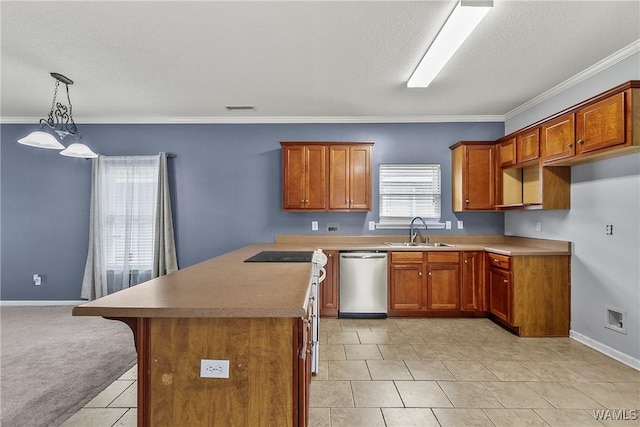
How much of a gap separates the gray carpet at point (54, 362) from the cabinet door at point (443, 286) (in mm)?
3246

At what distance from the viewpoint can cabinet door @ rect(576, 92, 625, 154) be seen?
2393 mm

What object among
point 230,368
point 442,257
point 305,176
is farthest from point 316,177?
point 230,368

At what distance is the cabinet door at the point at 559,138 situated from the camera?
288cm

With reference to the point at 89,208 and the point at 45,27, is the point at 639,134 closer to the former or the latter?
the point at 45,27

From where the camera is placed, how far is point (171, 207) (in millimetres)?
4508

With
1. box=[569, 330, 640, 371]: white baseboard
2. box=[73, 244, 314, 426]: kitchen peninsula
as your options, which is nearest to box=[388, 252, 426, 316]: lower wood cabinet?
box=[569, 330, 640, 371]: white baseboard

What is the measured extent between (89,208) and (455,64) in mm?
4986

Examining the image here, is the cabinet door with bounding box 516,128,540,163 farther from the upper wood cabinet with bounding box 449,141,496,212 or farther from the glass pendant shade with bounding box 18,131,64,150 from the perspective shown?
the glass pendant shade with bounding box 18,131,64,150

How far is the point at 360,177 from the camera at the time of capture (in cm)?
421

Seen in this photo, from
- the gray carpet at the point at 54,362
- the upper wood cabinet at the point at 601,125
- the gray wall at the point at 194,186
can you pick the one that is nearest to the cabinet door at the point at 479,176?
the gray wall at the point at 194,186

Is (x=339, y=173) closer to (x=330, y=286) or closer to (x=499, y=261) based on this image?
(x=330, y=286)

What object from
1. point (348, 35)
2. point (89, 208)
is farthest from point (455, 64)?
point (89, 208)

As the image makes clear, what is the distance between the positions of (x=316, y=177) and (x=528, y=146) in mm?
2455

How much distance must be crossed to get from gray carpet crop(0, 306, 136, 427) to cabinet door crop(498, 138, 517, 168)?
177 inches
